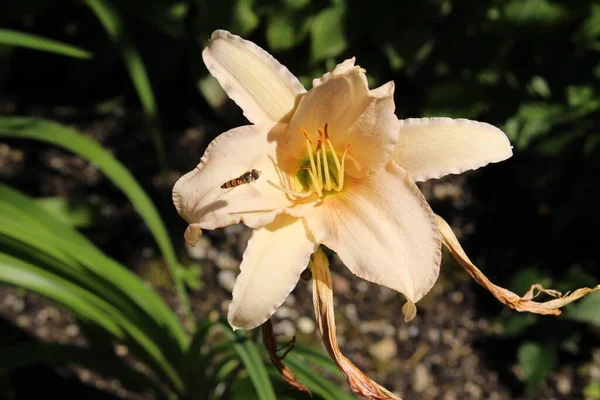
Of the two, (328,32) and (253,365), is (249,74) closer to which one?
(253,365)

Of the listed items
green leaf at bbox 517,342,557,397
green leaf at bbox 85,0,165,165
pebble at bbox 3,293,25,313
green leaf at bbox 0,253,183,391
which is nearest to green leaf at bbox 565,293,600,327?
green leaf at bbox 517,342,557,397

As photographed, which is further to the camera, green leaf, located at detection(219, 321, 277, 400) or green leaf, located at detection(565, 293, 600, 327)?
green leaf, located at detection(565, 293, 600, 327)

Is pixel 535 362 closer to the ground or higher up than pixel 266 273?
closer to the ground

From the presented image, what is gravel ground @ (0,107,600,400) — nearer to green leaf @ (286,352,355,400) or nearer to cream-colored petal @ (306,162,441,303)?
green leaf @ (286,352,355,400)

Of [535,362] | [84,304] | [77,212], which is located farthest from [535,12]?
[77,212]

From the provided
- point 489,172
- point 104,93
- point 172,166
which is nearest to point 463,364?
point 489,172

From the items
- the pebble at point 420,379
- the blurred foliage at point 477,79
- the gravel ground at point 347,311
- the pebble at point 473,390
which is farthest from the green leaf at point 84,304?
the pebble at point 473,390
